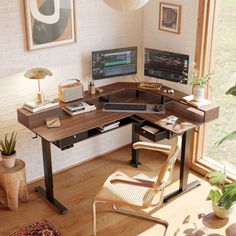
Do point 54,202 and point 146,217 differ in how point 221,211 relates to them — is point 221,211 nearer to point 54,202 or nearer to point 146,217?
point 146,217

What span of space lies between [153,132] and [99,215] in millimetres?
945

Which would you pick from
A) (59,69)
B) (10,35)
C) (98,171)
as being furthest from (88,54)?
(98,171)

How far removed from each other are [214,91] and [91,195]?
5.56 feet

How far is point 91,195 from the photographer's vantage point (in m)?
4.47

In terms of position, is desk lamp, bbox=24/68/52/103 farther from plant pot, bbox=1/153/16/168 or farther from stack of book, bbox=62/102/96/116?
plant pot, bbox=1/153/16/168

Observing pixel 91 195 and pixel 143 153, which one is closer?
pixel 91 195

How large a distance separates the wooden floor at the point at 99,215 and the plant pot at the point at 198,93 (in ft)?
3.09

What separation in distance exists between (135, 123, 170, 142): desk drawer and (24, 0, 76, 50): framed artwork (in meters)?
1.17

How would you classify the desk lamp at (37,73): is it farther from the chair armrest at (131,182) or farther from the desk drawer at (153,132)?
the chair armrest at (131,182)

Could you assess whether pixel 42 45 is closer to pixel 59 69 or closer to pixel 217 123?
pixel 59 69

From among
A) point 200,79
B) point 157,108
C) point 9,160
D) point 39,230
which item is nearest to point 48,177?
point 9,160

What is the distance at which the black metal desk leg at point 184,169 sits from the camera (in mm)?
4258

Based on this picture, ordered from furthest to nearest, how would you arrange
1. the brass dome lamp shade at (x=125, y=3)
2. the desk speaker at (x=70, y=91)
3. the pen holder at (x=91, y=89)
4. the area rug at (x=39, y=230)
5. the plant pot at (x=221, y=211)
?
1. the pen holder at (x=91, y=89)
2. the desk speaker at (x=70, y=91)
3. the plant pot at (x=221, y=211)
4. the area rug at (x=39, y=230)
5. the brass dome lamp shade at (x=125, y=3)

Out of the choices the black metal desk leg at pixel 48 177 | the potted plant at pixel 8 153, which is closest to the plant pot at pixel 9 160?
the potted plant at pixel 8 153
